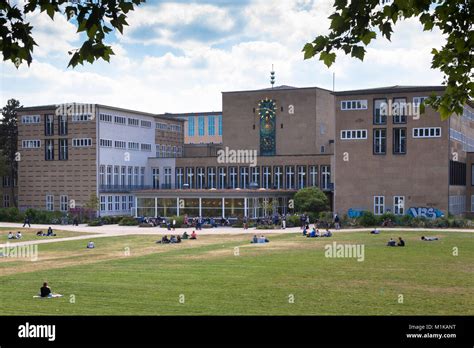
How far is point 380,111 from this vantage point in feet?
246

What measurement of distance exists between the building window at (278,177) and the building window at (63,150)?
89.3 feet

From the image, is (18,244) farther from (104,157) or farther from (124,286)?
(104,157)

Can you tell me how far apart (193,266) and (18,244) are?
70.8ft

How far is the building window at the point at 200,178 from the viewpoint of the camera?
97125mm

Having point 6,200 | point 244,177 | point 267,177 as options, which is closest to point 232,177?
point 244,177

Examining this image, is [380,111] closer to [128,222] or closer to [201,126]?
[128,222]

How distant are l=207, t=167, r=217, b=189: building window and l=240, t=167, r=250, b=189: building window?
408 cm

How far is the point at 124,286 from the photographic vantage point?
29469 mm

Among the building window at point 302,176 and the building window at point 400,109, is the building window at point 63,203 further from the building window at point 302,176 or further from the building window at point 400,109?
the building window at point 400,109

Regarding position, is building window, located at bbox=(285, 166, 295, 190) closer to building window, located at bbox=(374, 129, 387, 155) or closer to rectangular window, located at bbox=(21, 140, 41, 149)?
building window, located at bbox=(374, 129, 387, 155)

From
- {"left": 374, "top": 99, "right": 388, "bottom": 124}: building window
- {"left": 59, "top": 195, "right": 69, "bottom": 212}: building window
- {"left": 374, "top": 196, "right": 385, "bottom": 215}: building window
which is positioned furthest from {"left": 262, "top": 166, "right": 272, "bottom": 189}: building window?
{"left": 59, "top": 195, "right": 69, "bottom": 212}: building window

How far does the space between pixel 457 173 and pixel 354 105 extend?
567 inches

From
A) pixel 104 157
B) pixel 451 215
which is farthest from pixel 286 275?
pixel 104 157

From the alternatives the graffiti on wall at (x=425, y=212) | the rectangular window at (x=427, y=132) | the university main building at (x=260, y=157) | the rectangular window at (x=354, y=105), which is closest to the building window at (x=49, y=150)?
the university main building at (x=260, y=157)
